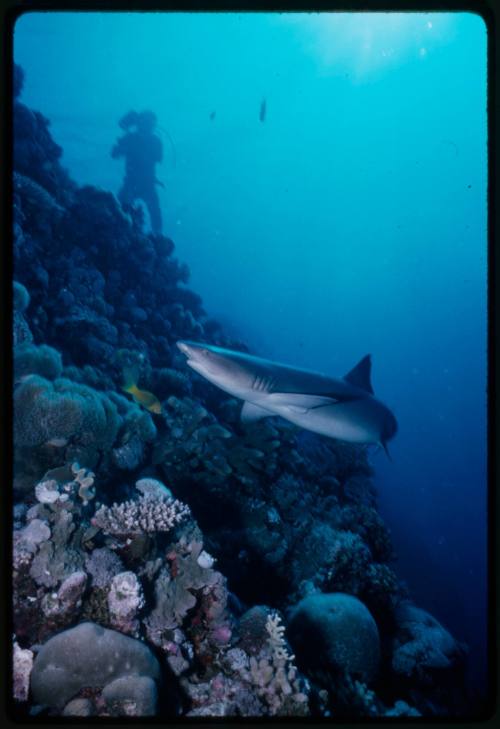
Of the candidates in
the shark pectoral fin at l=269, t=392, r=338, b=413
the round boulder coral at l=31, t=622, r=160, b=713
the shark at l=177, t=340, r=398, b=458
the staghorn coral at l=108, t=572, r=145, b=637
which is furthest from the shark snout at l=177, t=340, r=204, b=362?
the round boulder coral at l=31, t=622, r=160, b=713

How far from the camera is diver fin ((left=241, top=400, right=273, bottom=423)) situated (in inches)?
234

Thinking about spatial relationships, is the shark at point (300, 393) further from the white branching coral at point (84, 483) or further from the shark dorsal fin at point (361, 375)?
the white branching coral at point (84, 483)

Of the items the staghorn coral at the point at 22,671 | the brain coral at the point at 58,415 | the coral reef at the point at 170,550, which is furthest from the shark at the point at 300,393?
the staghorn coral at the point at 22,671

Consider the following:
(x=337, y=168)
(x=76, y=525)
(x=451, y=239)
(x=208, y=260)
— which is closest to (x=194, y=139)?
(x=337, y=168)

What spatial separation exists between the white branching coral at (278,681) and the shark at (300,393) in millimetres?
2445

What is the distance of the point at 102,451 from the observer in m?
5.26

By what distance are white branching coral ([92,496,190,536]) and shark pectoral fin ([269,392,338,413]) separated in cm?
188

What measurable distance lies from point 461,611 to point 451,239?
78.8 m

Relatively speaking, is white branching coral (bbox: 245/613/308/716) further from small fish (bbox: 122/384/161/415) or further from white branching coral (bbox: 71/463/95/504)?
small fish (bbox: 122/384/161/415)

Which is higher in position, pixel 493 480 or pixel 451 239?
pixel 451 239

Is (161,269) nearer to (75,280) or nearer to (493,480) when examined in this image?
(75,280)

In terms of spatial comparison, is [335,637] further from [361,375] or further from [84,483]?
[361,375]
